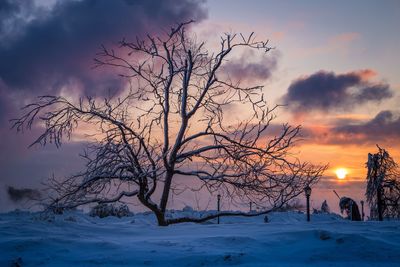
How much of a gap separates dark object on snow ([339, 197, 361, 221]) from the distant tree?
1914mm

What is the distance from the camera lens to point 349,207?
27500mm

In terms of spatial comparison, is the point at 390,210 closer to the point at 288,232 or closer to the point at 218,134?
the point at 218,134

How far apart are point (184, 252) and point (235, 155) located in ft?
21.9

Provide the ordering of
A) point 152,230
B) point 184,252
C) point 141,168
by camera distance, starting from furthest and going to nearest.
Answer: point 141,168
point 152,230
point 184,252

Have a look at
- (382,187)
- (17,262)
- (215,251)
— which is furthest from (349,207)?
(17,262)

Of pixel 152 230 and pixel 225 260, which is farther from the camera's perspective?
pixel 152 230

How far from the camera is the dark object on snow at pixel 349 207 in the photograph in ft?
85.9

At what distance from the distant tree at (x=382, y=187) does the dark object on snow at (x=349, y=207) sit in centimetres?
191

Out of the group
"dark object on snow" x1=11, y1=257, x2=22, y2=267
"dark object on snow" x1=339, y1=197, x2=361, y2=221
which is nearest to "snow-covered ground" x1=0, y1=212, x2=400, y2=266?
"dark object on snow" x1=11, y1=257, x2=22, y2=267

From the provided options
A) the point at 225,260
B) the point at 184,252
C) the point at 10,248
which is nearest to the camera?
the point at 225,260

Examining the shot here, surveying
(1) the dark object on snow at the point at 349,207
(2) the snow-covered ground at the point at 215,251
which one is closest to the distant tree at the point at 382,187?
(1) the dark object on snow at the point at 349,207

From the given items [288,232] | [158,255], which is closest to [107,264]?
[158,255]

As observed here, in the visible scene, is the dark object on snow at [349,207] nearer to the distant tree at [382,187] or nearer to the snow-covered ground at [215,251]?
the distant tree at [382,187]

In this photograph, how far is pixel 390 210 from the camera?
28297 mm
